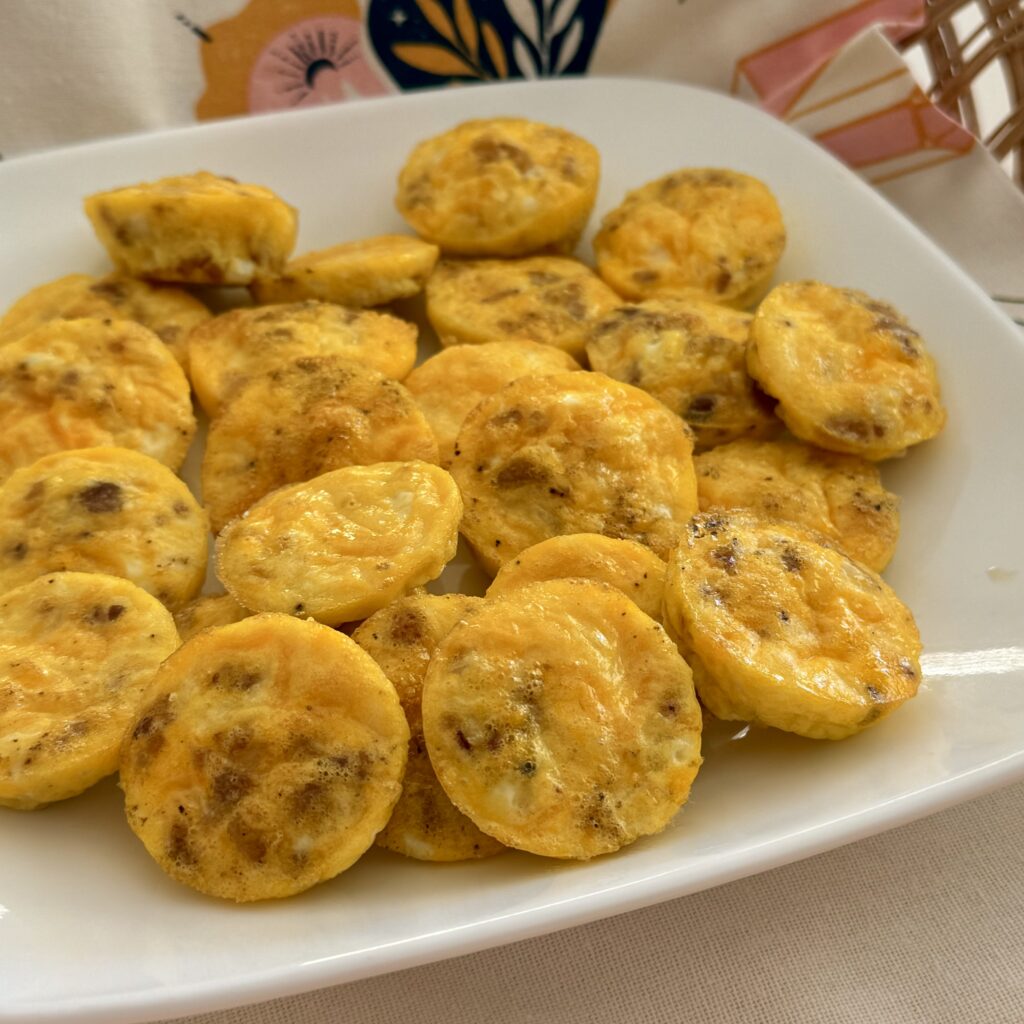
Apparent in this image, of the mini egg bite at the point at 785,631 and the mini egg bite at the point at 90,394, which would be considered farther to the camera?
the mini egg bite at the point at 90,394

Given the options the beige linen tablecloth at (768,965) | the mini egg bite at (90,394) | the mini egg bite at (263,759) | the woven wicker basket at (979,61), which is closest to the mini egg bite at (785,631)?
the beige linen tablecloth at (768,965)

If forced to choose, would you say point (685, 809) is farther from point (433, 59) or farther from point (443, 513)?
point (433, 59)

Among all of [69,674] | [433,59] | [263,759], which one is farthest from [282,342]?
[433,59]

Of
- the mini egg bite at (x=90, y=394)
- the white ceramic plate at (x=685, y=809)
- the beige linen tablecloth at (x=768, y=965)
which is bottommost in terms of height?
the beige linen tablecloth at (x=768, y=965)

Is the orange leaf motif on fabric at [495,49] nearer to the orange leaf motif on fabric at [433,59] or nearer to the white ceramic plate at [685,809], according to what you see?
the orange leaf motif on fabric at [433,59]

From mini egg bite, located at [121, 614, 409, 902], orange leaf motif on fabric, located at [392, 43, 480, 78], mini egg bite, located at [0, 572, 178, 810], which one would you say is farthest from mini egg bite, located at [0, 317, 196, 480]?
orange leaf motif on fabric, located at [392, 43, 480, 78]

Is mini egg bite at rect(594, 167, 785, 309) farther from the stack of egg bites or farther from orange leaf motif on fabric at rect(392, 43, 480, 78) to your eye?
orange leaf motif on fabric at rect(392, 43, 480, 78)

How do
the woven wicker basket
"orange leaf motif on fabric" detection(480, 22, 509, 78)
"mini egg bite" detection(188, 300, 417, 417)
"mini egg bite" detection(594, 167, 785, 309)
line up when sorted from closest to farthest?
"mini egg bite" detection(188, 300, 417, 417) < "mini egg bite" detection(594, 167, 785, 309) < the woven wicker basket < "orange leaf motif on fabric" detection(480, 22, 509, 78)
